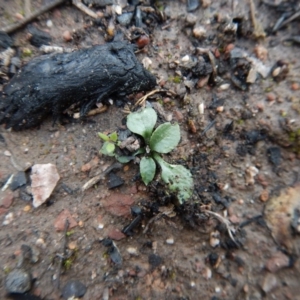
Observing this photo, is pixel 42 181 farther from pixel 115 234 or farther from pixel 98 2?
pixel 98 2

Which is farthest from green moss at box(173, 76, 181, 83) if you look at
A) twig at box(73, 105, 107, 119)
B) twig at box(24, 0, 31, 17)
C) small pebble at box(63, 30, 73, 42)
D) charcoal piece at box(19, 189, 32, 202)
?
charcoal piece at box(19, 189, 32, 202)

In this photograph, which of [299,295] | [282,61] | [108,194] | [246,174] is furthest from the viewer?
[282,61]

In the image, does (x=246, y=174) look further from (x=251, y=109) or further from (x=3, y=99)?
(x=3, y=99)

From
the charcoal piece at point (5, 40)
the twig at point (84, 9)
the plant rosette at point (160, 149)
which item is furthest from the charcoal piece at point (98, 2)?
the plant rosette at point (160, 149)

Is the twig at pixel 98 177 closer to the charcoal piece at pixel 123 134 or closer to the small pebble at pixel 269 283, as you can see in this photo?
the charcoal piece at pixel 123 134

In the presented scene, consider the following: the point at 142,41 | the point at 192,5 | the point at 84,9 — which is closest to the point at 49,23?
the point at 84,9

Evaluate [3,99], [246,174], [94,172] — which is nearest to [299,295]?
[246,174]
